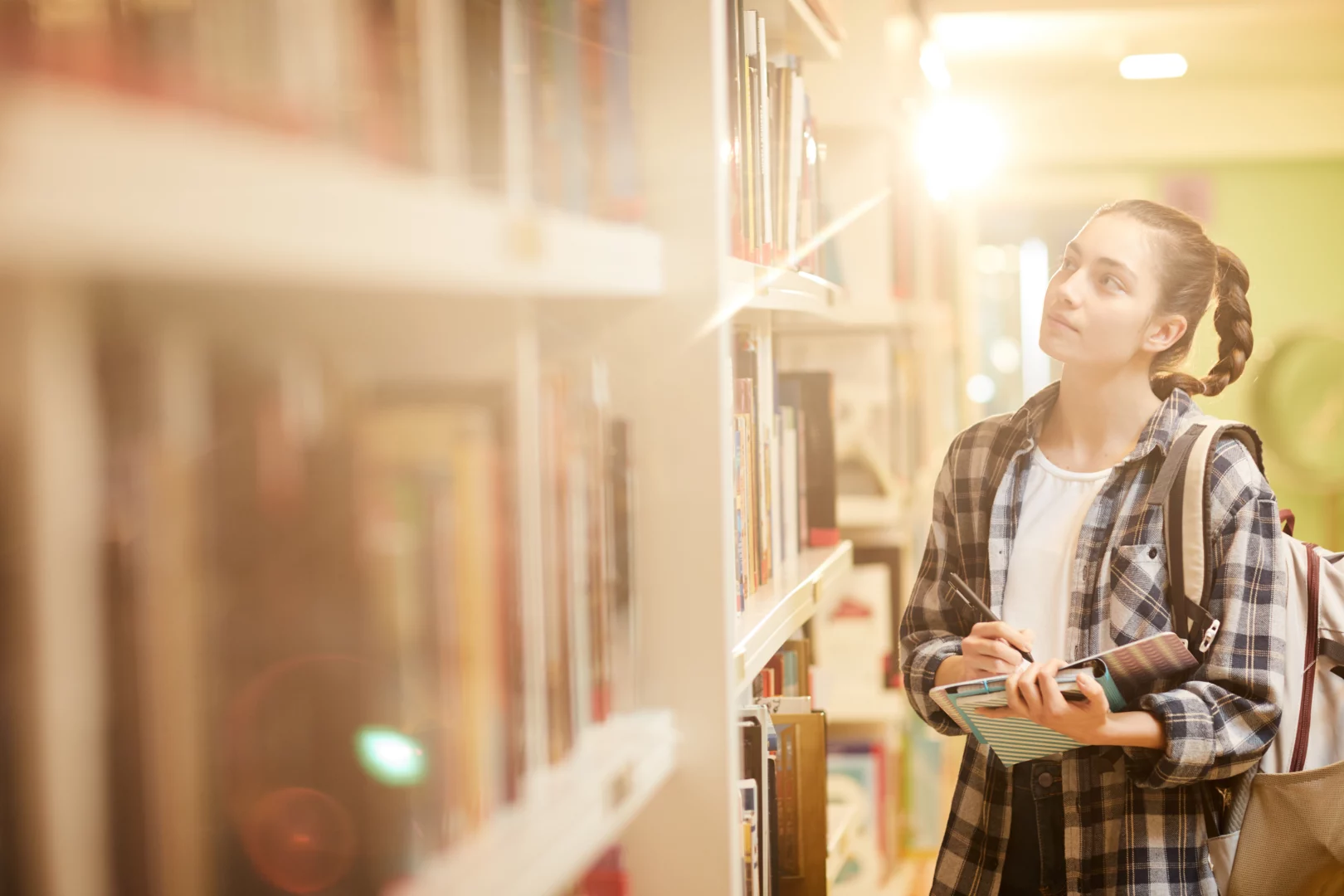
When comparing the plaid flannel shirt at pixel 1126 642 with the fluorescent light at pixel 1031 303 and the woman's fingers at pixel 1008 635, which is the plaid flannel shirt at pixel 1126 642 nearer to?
the woman's fingers at pixel 1008 635

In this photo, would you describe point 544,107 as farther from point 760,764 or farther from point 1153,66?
point 1153,66

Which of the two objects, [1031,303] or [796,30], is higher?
[796,30]

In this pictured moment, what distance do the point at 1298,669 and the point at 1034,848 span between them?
41 cm

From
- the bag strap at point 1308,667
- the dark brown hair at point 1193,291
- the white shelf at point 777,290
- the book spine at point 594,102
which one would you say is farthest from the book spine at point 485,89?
the bag strap at point 1308,667

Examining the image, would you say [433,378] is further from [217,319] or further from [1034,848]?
[1034,848]

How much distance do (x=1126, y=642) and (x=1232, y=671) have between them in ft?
0.40

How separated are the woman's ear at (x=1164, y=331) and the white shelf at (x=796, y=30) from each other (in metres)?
0.64

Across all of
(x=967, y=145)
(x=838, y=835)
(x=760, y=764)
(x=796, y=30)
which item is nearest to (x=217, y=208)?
(x=760, y=764)

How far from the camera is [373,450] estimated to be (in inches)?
22.3

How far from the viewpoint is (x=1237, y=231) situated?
14.1 feet

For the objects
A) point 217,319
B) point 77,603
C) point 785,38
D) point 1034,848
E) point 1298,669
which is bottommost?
point 1034,848

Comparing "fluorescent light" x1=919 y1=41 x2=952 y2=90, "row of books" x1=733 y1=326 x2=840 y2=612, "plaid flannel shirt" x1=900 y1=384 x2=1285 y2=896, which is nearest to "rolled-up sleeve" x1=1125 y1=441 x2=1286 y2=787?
"plaid flannel shirt" x1=900 y1=384 x2=1285 y2=896

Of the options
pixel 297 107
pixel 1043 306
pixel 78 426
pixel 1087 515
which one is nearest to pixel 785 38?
pixel 1043 306

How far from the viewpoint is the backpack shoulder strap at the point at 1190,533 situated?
4.45 feet
